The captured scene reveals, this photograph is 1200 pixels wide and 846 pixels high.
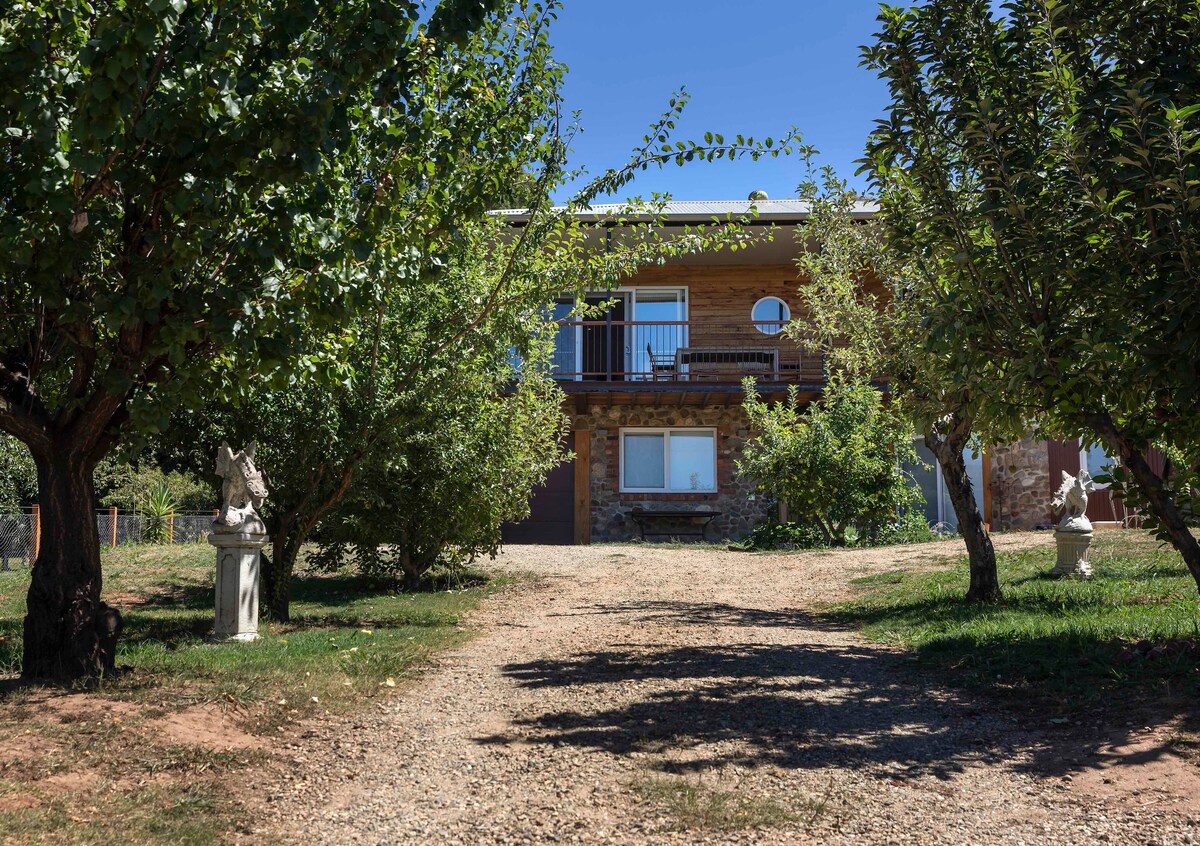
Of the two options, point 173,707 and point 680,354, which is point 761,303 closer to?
point 680,354

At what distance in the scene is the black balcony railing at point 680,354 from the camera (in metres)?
19.1

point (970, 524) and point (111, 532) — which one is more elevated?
point (970, 524)

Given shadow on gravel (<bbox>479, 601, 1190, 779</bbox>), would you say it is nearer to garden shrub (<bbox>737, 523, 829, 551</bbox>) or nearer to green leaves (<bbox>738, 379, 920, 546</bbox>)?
green leaves (<bbox>738, 379, 920, 546</bbox>)

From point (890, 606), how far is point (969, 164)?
202 inches

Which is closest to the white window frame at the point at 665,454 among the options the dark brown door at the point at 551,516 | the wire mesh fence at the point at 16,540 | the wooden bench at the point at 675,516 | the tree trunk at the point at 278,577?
the wooden bench at the point at 675,516

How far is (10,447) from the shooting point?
18.7 meters

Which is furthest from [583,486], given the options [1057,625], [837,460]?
[1057,625]

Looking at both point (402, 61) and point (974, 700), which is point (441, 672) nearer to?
point (974, 700)

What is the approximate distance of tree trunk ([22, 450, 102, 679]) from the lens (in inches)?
222

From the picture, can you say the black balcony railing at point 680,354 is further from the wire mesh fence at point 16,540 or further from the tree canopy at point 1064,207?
the tree canopy at point 1064,207

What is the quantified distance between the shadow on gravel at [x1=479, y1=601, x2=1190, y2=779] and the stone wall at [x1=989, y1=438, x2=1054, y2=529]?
12.8 metres

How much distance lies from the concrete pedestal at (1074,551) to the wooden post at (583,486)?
33.1 feet

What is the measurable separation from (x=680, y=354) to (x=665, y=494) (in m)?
2.83

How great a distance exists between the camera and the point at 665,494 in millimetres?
19422
